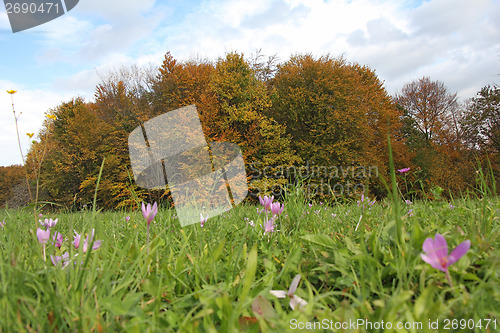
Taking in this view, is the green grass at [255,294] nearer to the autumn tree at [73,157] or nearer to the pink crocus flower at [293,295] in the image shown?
the pink crocus flower at [293,295]

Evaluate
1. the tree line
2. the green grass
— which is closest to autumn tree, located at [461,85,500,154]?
the tree line

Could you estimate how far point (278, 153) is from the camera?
17.7 meters

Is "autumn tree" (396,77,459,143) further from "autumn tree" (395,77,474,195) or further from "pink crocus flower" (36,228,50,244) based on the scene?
"pink crocus flower" (36,228,50,244)

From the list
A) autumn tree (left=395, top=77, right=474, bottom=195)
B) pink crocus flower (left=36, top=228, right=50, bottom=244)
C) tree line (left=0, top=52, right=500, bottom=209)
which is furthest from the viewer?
autumn tree (left=395, top=77, right=474, bottom=195)

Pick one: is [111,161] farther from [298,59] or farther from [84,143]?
[298,59]

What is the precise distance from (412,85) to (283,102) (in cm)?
1447

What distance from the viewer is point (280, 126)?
17.4 m

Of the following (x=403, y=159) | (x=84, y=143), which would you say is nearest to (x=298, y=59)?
(x=403, y=159)

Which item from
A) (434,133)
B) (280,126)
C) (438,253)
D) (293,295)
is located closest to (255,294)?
(293,295)

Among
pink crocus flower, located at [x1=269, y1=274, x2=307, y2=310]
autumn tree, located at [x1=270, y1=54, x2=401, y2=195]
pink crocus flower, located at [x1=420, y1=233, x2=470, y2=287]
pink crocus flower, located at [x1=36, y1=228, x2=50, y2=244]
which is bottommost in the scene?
pink crocus flower, located at [x1=269, y1=274, x2=307, y2=310]

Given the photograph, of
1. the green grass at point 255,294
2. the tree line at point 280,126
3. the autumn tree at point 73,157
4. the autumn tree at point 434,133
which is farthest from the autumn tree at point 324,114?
the green grass at point 255,294

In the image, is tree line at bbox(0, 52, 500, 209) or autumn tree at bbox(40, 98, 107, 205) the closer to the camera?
tree line at bbox(0, 52, 500, 209)

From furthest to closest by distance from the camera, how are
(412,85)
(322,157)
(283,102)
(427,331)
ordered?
(412,85), (283,102), (322,157), (427,331)

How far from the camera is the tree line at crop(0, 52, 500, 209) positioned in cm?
1719
